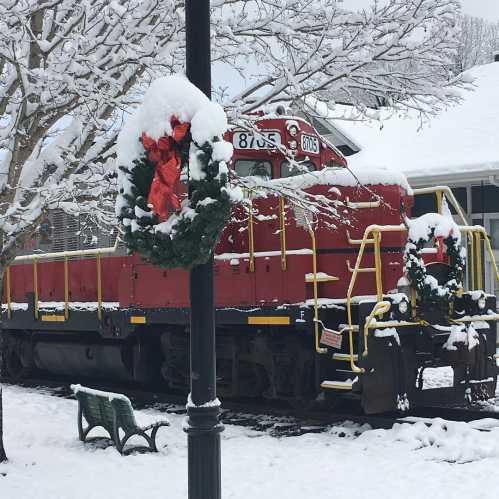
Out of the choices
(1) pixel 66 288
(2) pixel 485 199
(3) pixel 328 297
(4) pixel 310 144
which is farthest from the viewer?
(2) pixel 485 199

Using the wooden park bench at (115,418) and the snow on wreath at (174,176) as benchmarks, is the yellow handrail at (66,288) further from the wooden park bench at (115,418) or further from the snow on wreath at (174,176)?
the snow on wreath at (174,176)

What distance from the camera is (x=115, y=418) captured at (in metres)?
7.91

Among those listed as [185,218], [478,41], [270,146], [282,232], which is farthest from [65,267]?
[478,41]

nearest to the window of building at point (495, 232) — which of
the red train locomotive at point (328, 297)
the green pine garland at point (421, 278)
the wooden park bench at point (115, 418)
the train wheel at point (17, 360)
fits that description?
the red train locomotive at point (328, 297)

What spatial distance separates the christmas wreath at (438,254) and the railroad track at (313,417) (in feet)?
4.60

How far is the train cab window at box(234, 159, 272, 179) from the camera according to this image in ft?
32.9

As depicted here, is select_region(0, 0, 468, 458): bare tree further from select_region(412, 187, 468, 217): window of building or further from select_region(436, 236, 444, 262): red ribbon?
select_region(412, 187, 468, 217): window of building

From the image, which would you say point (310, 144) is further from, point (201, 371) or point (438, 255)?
point (201, 371)

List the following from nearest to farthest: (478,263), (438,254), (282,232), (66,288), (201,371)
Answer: (201,371) < (282,232) < (438,254) < (478,263) < (66,288)

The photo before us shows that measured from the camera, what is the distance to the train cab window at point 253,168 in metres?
10.0

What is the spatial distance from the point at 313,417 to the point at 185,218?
5.51 m

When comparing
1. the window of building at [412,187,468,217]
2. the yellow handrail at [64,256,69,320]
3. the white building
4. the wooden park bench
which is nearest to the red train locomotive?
the wooden park bench

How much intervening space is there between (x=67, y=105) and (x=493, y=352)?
5.75m

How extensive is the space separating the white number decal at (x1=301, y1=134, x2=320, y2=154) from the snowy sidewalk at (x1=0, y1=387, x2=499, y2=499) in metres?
3.70
